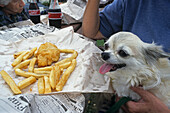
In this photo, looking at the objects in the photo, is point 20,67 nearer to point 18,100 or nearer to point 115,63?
point 18,100

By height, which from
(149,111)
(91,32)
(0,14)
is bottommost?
(149,111)

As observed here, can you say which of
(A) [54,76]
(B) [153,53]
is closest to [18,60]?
(A) [54,76]

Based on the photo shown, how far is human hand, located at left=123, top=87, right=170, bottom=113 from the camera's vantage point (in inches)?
47.0

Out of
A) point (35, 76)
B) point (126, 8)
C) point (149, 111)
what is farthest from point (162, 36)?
point (35, 76)

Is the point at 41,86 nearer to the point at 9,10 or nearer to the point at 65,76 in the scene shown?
the point at 65,76

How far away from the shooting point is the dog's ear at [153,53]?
46.4 inches

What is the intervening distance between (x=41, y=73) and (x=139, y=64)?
1.08 metres

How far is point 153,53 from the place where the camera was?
121 centimetres

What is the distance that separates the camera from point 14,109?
88cm

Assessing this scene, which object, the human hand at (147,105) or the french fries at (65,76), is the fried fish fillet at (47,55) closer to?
the french fries at (65,76)

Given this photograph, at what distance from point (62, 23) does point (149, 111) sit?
2.09 meters

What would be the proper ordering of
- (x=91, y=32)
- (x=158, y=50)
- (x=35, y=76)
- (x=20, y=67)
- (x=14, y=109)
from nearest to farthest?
(x=14, y=109)
(x=158, y=50)
(x=35, y=76)
(x=20, y=67)
(x=91, y=32)

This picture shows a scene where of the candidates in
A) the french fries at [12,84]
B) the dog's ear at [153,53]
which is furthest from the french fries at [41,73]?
the dog's ear at [153,53]

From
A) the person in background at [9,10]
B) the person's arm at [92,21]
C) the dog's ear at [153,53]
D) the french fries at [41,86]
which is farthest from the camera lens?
the person in background at [9,10]
